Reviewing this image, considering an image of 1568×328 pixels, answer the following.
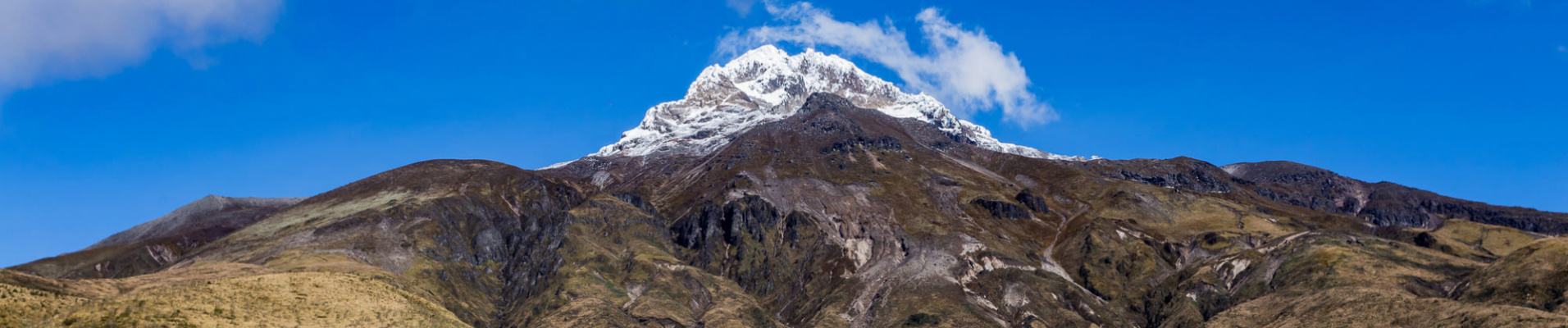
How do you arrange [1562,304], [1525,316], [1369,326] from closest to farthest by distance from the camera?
[1525,316] → [1562,304] → [1369,326]

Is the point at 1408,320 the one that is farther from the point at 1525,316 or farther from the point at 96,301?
the point at 96,301

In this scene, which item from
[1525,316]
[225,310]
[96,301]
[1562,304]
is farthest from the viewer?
[1562,304]

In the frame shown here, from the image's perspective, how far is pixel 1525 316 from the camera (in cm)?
17225

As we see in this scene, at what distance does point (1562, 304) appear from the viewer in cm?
18338

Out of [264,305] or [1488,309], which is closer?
[264,305]

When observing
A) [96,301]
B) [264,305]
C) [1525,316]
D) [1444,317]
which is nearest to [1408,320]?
[1444,317]

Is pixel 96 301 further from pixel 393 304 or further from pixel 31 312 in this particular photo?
pixel 393 304

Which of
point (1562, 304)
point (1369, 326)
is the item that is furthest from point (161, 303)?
point (1562, 304)

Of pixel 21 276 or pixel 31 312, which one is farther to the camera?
pixel 21 276

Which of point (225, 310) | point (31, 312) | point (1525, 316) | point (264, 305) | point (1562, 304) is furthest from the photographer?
point (1562, 304)

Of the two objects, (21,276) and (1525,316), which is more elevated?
(21,276)

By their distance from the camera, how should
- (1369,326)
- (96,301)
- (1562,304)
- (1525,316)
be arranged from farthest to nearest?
(1369,326) < (1562,304) < (1525,316) < (96,301)

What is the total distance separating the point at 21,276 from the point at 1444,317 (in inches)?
10486

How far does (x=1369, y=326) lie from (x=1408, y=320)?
24.9ft
